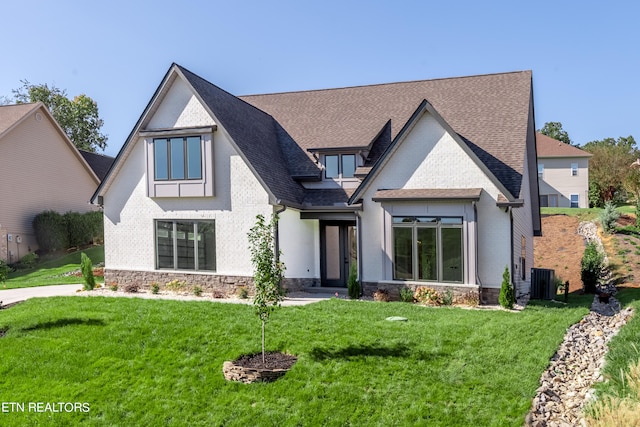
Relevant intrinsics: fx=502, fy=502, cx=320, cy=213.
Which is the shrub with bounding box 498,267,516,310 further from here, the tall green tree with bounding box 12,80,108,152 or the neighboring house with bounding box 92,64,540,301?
the tall green tree with bounding box 12,80,108,152

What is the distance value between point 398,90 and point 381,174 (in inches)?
268

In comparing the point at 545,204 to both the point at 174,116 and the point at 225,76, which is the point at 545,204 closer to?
the point at 225,76

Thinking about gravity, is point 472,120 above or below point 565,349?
above

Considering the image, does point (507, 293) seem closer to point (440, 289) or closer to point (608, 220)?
point (440, 289)

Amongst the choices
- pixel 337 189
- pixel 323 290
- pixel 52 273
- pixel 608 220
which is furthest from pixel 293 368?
pixel 608 220

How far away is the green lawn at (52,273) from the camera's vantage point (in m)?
21.9

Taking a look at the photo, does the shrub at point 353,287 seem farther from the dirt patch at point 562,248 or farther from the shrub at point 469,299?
the dirt patch at point 562,248

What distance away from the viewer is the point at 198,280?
57.9ft

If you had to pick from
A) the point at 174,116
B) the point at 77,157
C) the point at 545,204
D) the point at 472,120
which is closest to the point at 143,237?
the point at 174,116

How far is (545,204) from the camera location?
147 ft

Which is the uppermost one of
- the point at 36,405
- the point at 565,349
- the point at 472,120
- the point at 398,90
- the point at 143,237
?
the point at 398,90

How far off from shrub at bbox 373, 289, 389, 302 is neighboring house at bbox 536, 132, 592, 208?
33.5m

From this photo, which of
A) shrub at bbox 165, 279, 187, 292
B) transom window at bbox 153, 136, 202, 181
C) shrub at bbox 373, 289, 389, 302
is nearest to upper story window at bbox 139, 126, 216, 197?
transom window at bbox 153, 136, 202, 181

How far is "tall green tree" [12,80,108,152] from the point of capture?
51.8 metres
